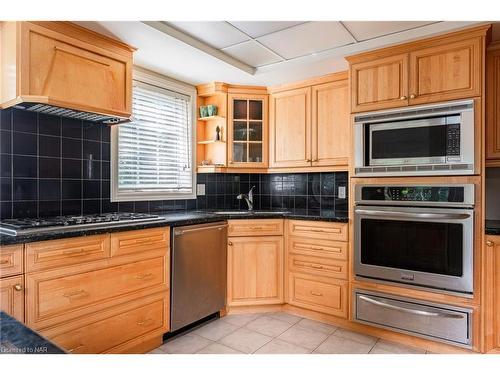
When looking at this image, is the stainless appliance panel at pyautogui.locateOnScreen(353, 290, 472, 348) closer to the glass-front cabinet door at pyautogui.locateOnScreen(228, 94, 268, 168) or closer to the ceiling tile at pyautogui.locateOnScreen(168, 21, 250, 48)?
the glass-front cabinet door at pyautogui.locateOnScreen(228, 94, 268, 168)

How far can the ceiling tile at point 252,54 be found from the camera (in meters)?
2.68

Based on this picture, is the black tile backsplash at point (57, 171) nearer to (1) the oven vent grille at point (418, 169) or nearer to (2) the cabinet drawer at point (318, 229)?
(2) the cabinet drawer at point (318, 229)

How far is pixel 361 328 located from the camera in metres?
2.66

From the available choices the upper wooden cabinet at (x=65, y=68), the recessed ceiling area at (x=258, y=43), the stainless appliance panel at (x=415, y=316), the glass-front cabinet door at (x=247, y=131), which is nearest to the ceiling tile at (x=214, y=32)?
the recessed ceiling area at (x=258, y=43)

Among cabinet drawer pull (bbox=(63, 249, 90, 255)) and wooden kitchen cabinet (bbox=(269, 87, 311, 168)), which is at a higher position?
wooden kitchen cabinet (bbox=(269, 87, 311, 168))

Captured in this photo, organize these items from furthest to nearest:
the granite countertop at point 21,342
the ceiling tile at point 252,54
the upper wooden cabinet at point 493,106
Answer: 1. the ceiling tile at point 252,54
2. the upper wooden cabinet at point 493,106
3. the granite countertop at point 21,342

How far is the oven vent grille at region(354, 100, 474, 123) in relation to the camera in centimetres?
224

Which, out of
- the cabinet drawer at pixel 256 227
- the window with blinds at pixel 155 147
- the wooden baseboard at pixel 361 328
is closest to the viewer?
the wooden baseboard at pixel 361 328

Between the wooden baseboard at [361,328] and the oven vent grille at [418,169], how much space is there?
1224 millimetres

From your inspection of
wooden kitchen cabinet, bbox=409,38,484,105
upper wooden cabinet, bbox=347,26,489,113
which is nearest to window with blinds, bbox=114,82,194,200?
upper wooden cabinet, bbox=347,26,489,113

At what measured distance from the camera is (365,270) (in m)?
2.62

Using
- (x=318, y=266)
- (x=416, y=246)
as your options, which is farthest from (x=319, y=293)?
(x=416, y=246)

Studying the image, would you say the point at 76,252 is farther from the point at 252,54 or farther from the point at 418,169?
the point at 418,169

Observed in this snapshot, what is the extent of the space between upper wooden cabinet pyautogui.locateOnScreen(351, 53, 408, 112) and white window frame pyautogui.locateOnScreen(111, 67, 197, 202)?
1.64m
